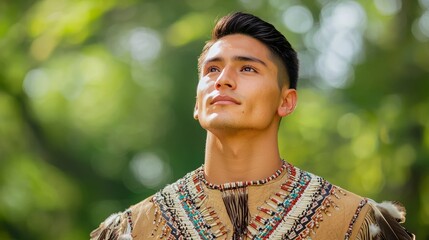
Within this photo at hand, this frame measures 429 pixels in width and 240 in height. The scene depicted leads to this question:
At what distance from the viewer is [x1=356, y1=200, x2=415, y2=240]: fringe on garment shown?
223 inches

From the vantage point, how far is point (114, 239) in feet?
19.6

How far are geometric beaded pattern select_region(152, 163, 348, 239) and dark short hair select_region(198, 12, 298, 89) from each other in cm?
67

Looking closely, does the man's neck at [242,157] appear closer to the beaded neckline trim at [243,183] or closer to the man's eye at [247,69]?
the beaded neckline trim at [243,183]

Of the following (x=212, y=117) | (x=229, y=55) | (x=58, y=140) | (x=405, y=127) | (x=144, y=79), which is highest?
(x=144, y=79)

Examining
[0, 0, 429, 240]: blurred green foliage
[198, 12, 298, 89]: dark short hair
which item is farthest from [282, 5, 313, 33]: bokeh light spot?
[198, 12, 298, 89]: dark short hair

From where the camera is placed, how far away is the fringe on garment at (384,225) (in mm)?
5659

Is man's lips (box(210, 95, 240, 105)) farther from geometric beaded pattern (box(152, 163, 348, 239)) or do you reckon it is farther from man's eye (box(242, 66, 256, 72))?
geometric beaded pattern (box(152, 163, 348, 239))

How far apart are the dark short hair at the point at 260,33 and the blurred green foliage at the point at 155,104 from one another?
14.0 ft

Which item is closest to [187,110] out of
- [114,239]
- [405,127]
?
[405,127]

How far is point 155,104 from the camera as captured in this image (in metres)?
21.3

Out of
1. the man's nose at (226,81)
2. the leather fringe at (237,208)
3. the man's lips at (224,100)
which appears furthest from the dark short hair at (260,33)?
the leather fringe at (237,208)

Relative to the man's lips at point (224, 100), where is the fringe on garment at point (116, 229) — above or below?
below

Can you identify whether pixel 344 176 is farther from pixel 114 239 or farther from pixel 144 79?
pixel 114 239

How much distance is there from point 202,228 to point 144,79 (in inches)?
598
